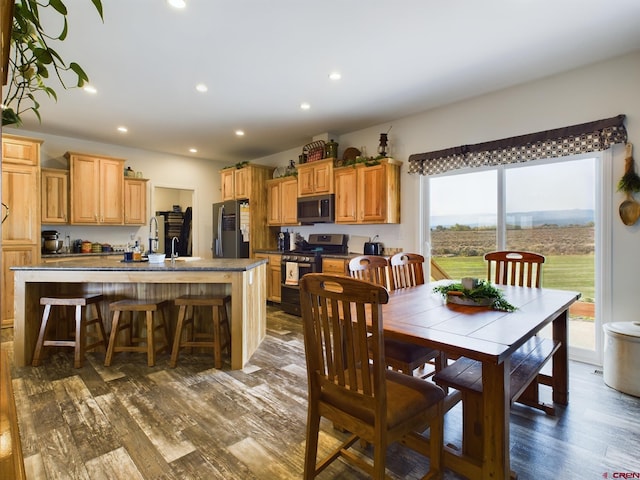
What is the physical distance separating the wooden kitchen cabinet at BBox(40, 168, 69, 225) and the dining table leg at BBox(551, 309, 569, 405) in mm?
6000

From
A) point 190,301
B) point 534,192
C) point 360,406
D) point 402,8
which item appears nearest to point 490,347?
point 360,406

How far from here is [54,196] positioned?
4949mm

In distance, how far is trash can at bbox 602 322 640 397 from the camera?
8.55ft

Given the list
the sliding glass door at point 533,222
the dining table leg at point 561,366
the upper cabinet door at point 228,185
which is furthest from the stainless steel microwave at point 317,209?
the dining table leg at point 561,366

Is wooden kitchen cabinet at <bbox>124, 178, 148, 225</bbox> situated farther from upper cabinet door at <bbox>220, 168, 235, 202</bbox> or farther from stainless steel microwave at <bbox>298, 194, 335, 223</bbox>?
stainless steel microwave at <bbox>298, 194, 335, 223</bbox>

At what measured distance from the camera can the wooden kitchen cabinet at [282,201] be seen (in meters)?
5.62

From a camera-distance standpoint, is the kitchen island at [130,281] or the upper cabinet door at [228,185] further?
the upper cabinet door at [228,185]

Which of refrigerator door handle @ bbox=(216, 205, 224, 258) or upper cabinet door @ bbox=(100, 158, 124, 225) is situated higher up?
upper cabinet door @ bbox=(100, 158, 124, 225)

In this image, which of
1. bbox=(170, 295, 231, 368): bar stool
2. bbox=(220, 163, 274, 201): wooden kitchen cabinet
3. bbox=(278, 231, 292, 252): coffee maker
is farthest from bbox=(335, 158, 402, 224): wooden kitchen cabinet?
bbox=(170, 295, 231, 368): bar stool

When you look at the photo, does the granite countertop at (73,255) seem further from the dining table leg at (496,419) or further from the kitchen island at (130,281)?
the dining table leg at (496,419)

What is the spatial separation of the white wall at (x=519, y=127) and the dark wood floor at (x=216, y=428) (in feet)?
3.82

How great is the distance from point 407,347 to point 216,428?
4.25ft

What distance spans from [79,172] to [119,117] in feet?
4.11

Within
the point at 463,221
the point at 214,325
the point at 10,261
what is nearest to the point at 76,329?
the point at 214,325
